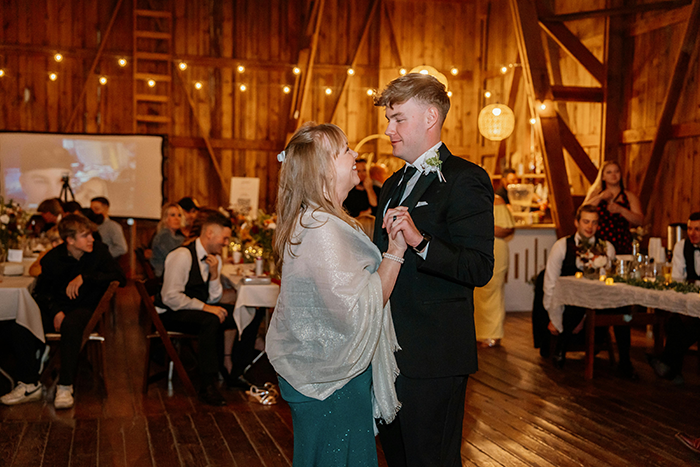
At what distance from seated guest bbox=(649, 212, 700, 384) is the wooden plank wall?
5.96m

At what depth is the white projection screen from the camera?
475 inches

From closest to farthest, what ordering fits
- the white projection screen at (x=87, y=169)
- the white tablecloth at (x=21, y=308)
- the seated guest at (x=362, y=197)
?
the white tablecloth at (x=21, y=308), the seated guest at (x=362, y=197), the white projection screen at (x=87, y=169)

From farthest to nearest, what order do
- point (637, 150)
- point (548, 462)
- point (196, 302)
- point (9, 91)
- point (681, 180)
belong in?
1. point (9, 91)
2. point (637, 150)
3. point (681, 180)
4. point (196, 302)
5. point (548, 462)

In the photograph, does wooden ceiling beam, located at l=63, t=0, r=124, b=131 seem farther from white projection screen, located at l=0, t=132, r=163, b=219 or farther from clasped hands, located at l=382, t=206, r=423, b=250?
clasped hands, located at l=382, t=206, r=423, b=250

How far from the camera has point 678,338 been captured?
527cm

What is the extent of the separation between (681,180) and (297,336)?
23.9 feet

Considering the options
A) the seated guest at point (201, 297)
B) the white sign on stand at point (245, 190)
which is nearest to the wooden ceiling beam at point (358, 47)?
the white sign on stand at point (245, 190)

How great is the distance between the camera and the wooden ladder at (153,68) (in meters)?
12.3

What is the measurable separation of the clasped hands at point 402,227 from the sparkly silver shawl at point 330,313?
0.12 meters

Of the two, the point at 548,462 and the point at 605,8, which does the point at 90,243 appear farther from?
the point at 605,8

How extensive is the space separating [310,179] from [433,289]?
0.49 m

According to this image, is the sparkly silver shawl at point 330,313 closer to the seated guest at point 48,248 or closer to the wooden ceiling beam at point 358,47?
the seated guest at point 48,248

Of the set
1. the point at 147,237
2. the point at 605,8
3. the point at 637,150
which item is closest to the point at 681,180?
the point at 637,150

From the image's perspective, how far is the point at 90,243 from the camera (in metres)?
5.01
